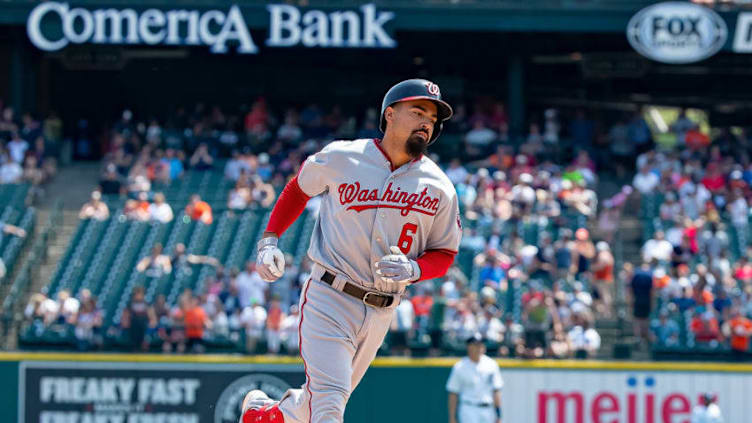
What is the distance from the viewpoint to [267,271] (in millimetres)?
6035

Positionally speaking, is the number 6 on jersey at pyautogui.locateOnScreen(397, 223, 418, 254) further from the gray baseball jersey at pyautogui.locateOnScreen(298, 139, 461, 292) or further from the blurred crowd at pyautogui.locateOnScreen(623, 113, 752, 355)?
the blurred crowd at pyautogui.locateOnScreen(623, 113, 752, 355)

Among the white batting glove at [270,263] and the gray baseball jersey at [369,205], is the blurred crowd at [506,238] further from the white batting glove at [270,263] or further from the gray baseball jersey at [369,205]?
the white batting glove at [270,263]

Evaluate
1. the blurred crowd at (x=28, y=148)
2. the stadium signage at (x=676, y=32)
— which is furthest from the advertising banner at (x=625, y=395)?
the blurred crowd at (x=28, y=148)

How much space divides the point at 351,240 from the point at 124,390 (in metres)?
8.77

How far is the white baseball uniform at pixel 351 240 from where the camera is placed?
20.1ft

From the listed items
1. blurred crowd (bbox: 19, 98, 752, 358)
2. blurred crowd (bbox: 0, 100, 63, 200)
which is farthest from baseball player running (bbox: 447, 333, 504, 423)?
blurred crowd (bbox: 0, 100, 63, 200)

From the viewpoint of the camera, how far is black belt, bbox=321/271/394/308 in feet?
20.3

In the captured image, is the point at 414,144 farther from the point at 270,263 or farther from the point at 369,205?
the point at 270,263

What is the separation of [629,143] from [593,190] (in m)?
2.11

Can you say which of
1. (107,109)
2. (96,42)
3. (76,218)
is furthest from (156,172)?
(107,109)

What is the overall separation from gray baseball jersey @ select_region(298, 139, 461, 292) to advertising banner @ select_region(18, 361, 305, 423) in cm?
822

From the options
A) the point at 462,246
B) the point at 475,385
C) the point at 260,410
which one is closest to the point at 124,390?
the point at 475,385

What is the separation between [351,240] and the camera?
618cm

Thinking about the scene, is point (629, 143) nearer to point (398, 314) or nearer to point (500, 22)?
point (500, 22)
